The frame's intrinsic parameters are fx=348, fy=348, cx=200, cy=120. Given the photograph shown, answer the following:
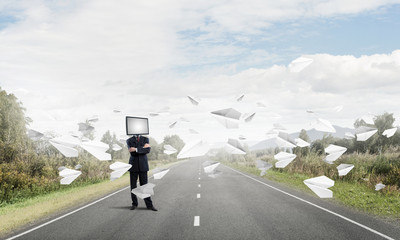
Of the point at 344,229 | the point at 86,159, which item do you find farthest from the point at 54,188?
the point at 344,229

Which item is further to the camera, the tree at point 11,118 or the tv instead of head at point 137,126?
the tree at point 11,118

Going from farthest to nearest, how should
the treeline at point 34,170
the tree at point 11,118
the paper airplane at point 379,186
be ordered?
1. the tree at point 11,118
2. the treeline at point 34,170
3. the paper airplane at point 379,186

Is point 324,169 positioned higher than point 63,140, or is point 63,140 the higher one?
point 63,140

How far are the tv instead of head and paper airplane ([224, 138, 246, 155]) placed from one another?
8.35 feet

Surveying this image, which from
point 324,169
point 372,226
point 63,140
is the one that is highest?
point 63,140

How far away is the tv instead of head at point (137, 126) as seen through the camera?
9.16 m

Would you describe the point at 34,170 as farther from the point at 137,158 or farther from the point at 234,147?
the point at 234,147

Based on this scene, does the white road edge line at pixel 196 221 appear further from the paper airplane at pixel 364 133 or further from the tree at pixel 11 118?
the tree at pixel 11 118

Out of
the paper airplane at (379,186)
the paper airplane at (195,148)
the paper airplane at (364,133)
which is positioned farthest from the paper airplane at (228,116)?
the paper airplane at (379,186)

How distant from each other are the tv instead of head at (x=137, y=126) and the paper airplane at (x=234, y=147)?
8.35 feet

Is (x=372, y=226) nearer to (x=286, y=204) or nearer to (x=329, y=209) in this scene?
(x=329, y=209)

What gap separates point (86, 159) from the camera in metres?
24.2

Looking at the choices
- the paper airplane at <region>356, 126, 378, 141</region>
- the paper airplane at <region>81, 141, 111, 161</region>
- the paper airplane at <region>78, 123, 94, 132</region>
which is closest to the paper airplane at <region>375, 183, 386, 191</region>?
the paper airplane at <region>356, 126, 378, 141</region>

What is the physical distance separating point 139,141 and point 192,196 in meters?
5.01
